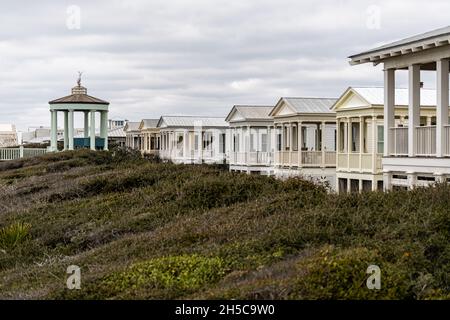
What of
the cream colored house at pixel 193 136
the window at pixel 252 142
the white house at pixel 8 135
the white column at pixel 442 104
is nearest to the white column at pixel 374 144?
the white column at pixel 442 104

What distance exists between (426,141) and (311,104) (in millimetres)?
19552

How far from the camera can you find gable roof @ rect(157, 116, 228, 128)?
5633cm

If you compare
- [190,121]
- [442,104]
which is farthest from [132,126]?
[442,104]

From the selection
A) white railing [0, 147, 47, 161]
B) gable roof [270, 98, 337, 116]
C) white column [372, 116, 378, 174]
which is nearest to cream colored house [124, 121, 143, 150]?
white railing [0, 147, 47, 161]

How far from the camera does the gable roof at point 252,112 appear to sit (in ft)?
151

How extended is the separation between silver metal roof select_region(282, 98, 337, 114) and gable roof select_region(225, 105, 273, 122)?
697cm

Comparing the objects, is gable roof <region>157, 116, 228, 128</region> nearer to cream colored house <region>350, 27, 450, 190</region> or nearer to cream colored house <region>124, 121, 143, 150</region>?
cream colored house <region>124, 121, 143, 150</region>

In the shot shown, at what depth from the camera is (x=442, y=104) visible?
1820 centimetres

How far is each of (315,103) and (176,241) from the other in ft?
85.9

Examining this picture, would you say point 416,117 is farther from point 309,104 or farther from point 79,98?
point 79,98

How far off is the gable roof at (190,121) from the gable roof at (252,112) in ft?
28.0

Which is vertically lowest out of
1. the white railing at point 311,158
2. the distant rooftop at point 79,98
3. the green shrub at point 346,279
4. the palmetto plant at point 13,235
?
the palmetto plant at point 13,235

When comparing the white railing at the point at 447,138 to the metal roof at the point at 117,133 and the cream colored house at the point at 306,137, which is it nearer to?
the cream colored house at the point at 306,137
